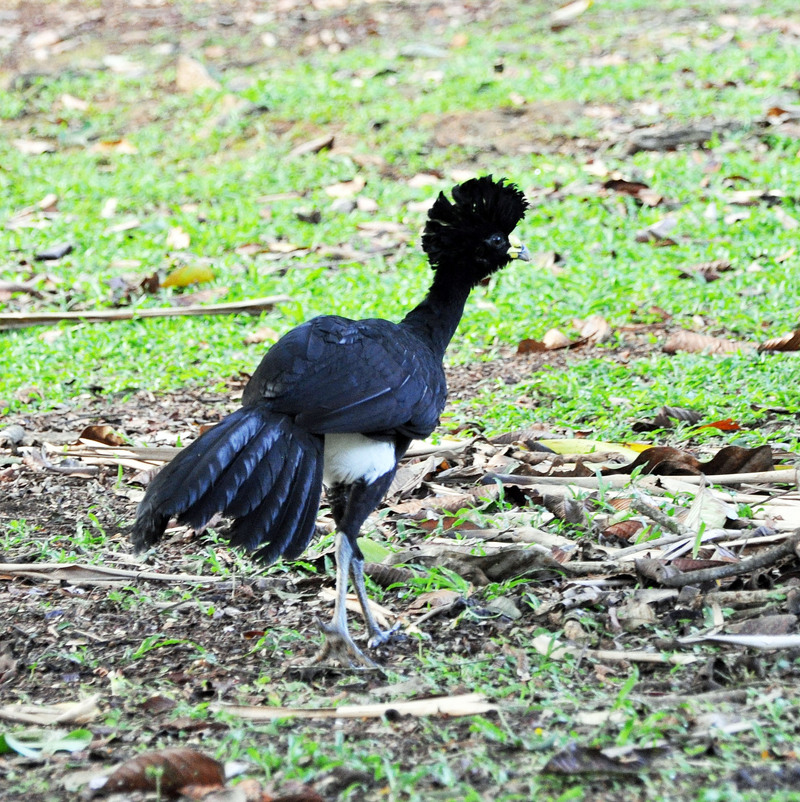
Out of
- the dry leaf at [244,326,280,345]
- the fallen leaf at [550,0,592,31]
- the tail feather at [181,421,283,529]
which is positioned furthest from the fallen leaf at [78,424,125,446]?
the fallen leaf at [550,0,592,31]

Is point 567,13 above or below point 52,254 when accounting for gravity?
below

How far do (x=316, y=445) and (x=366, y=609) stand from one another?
615 mm

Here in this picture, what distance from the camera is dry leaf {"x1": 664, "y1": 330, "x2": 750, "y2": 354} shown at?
6.60 meters

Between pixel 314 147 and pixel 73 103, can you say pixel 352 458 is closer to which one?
pixel 314 147

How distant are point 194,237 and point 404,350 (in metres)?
5.08

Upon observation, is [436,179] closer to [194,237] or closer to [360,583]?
[194,237]

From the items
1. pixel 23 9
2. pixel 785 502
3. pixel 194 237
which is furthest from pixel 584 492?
pixel 23 9

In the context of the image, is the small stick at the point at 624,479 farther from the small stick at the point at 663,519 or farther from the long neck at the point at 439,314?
the long neck at the point at 439,314

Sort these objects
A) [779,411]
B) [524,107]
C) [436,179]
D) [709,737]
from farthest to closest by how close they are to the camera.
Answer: [524,107] < [436,179] < [779,411] < [709,737]

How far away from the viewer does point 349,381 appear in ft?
13.5

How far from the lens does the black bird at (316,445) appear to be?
3.75 m

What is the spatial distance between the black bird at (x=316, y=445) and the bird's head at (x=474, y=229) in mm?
36

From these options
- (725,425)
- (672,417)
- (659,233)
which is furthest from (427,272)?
(725,425)

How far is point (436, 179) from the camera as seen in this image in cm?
1000
